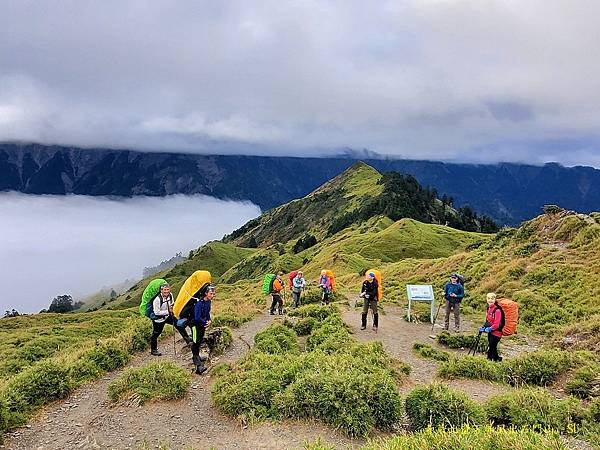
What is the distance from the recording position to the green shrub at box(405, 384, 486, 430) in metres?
11.7

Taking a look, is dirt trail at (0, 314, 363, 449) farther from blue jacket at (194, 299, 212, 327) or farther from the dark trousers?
the dark trousers

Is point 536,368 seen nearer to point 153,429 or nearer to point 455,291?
point 455,291

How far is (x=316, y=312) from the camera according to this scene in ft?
80.9

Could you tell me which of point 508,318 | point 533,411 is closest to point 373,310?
point 508,318

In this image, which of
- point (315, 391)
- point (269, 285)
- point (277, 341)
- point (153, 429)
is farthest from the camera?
point (269, 285)

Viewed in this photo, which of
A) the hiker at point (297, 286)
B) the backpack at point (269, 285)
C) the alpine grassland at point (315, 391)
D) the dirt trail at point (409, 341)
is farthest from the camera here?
the hiker at point (297, 286)

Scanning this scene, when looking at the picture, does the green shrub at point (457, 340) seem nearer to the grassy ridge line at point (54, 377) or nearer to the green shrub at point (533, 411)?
the green shrub at point (533, 411)

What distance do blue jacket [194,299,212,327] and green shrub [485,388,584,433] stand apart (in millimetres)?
8689

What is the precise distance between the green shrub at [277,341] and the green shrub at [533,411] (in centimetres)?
792

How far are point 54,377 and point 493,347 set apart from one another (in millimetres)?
14930

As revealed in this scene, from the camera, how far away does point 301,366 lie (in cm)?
1464

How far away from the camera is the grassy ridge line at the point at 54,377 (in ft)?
42.7

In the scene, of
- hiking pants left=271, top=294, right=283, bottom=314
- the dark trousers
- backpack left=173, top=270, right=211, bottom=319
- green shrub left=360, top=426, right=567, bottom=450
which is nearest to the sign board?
the dark trousers

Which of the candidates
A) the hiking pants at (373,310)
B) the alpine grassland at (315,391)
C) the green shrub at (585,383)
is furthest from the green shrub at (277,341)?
the green shrub at (585,383)
